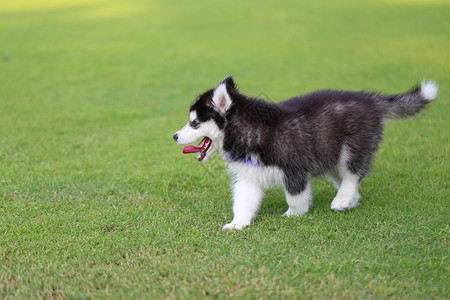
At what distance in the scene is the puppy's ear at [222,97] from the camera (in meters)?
4.34

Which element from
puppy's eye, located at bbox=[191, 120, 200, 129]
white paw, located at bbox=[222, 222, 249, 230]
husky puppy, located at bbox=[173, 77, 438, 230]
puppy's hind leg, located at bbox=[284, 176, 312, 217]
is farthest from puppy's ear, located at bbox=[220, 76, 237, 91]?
white paw, located at bbox=[222, 222, 249, 230]

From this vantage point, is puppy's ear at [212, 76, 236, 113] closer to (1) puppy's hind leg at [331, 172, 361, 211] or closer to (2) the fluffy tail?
(1) puppy's hind leg at [331, 172, 361, 211]

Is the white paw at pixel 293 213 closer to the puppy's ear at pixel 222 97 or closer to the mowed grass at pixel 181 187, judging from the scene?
the mowed grass at pixel 181 187

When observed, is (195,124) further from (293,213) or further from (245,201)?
(293,213)

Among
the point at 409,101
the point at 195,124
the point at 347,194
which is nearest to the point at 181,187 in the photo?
the point at 195,124

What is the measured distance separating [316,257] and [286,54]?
1031 cm

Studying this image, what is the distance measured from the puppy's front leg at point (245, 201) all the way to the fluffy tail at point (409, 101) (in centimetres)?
159

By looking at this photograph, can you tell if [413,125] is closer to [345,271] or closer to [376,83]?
[376,83]

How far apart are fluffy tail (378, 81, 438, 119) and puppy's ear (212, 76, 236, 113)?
1614 mm

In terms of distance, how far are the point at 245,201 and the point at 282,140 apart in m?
0.65

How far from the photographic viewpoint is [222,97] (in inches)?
172

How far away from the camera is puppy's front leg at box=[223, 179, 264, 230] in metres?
4.45

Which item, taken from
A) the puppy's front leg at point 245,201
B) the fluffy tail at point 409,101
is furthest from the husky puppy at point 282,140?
the fluffy tail at point 409,101

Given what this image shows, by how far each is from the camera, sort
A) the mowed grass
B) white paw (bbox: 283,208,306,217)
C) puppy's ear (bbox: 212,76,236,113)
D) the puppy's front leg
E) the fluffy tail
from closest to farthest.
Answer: the mowed grass < puppy's ear (bbox: 212,76,236,113) < the puppy's front leg < white paw (bbox: 283,208,306,217) < the fluffy tail
